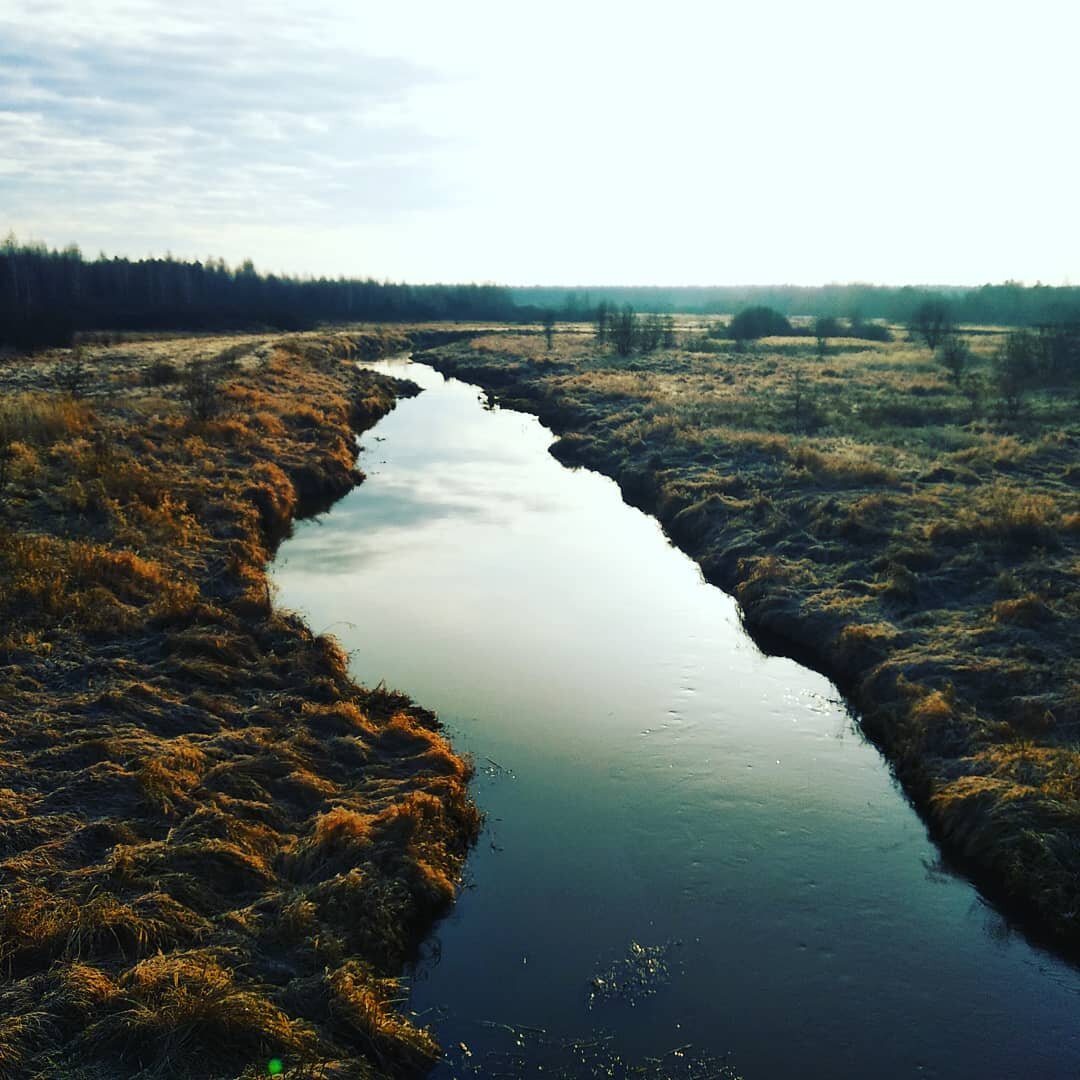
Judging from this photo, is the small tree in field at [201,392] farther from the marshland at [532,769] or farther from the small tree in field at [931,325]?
the small tree in field at [931,325]

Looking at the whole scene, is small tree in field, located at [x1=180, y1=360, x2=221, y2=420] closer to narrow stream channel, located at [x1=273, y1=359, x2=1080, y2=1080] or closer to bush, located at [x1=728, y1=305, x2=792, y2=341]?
narrow stream channel, located at [x1=273, y1=359, x2=1080, y2=1080]

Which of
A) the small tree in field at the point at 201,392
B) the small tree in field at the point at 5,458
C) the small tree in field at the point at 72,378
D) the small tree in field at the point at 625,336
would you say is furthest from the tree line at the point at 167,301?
the small tree in field at the point at 625,336

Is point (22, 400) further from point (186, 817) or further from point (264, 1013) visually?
point (264, 1013)

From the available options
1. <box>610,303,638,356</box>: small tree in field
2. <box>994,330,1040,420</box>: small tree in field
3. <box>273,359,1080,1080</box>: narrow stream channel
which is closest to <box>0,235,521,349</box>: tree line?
<box>610,303,638,356</box>: small tree in field

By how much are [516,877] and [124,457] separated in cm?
2086

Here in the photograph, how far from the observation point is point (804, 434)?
126 ft

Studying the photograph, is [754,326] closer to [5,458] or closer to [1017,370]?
[1017,370]

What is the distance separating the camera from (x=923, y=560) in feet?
68.7

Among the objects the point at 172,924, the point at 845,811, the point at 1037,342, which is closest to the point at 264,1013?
the point at 172,924

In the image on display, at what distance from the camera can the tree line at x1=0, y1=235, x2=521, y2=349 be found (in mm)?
92062

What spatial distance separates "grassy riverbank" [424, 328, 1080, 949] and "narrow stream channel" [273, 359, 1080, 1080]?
83 cm

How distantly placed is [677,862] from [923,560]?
12242mm

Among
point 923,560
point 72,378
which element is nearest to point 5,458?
point 72,378

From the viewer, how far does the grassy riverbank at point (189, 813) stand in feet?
26.2
